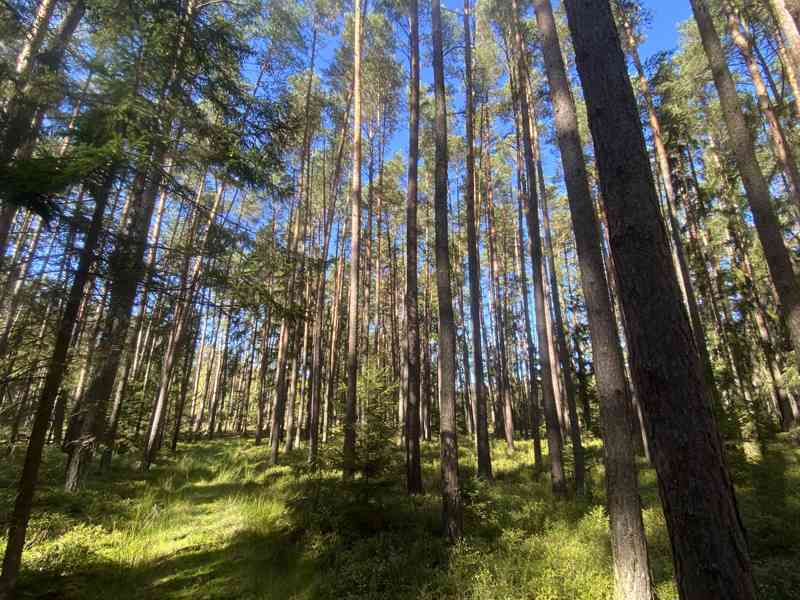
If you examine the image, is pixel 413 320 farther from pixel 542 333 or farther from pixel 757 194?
pixel 757 194

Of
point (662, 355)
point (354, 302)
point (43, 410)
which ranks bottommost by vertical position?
point (43, 410)

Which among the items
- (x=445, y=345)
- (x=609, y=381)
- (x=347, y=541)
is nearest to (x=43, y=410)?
(x=347, y=541)

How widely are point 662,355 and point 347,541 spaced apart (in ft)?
21.2

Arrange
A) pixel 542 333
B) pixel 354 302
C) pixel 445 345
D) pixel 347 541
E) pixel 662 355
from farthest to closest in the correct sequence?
pixel 354 302
pixel 542 333
pixel 445 345
pixel 347 541
pixel 662 355

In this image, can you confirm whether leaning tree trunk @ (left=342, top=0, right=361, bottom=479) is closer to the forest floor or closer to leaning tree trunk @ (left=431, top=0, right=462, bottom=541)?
the forest floor

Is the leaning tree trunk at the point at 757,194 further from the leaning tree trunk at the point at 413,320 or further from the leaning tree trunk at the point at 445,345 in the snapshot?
the leaning tree trunk at the point at 413,320

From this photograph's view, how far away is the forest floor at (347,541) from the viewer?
16.5 feet

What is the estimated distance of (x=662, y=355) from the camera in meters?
1.96

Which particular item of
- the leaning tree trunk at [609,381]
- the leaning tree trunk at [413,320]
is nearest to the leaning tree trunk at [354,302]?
the leaning tree trunk at [413,320]

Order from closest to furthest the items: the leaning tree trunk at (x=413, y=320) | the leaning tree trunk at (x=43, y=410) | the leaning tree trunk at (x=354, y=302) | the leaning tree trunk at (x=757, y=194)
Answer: the leaning tree trunk at (x=43, y=410)
the leaning tree trunk at (x=757, y=194)
the leaning tree trunk at (x=413, y=320)
the leaning tree trunk at (x=354, y=302)

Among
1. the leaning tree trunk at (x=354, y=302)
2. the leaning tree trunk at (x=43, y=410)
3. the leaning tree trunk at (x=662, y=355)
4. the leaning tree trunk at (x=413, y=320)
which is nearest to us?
the leaning tree trunk at (x=662, y=355)

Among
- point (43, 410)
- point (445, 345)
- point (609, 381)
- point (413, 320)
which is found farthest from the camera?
point (413, 320)

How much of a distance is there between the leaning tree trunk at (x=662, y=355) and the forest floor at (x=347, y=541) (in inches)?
136

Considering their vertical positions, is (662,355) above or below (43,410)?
above
